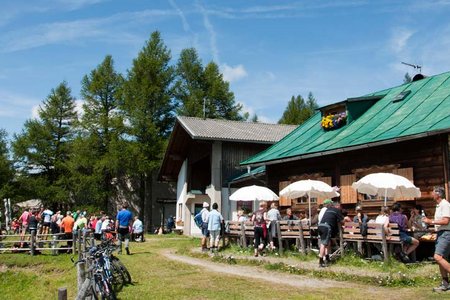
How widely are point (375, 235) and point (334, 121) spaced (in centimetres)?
754

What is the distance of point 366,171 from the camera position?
52.3 ft

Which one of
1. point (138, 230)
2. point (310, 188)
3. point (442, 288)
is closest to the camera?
point (442, 288)

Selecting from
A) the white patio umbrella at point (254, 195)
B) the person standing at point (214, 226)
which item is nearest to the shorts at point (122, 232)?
the person standing at point (214, 226)

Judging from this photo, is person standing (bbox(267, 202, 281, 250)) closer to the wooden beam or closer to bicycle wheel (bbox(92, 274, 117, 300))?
the wooden beam

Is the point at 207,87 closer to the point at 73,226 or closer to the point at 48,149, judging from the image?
the point at 48,149

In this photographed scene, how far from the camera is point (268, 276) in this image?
38.2 feet

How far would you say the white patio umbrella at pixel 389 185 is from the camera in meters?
12.8

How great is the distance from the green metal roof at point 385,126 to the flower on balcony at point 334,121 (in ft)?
0.69

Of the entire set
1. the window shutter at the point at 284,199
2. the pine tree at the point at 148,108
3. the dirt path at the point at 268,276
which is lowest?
the dirt path at the point at 268,276

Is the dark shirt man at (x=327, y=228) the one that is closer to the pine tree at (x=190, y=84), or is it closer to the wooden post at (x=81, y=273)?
the wooden post at (x=81, y=273)

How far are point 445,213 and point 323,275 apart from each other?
3.42 metres

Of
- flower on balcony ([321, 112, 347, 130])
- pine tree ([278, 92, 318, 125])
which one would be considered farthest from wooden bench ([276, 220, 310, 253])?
pine tree ([278, 92, 318, 125])

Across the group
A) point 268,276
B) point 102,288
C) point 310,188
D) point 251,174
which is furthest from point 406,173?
point 251,174

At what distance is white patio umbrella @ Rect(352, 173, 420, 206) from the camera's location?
12.8 metres
